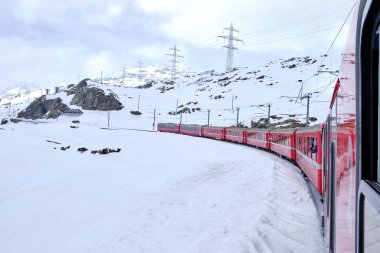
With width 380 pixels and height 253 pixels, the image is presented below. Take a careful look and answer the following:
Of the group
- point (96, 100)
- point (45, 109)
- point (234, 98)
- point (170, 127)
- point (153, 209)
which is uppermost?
point (234, 98)

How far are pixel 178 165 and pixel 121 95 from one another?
372ft

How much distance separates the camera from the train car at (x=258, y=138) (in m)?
29.2

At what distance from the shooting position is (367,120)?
1.85 meters

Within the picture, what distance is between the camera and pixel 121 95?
130 metres

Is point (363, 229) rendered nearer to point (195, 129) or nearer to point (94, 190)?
point (94, 190)

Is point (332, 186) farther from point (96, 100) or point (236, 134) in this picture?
point (96, 100)

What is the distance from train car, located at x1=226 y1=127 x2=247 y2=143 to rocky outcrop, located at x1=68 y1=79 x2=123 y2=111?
260ft

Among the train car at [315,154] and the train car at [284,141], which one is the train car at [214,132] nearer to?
the train car at [284,141]

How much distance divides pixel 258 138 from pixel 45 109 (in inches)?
4631

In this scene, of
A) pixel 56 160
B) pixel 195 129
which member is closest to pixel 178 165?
pixel 56 160

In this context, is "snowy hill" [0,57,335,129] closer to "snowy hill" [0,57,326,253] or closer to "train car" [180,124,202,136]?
"train car" [180,124,202,136]

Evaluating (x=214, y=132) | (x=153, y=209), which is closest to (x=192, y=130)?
(x=214, y=132)

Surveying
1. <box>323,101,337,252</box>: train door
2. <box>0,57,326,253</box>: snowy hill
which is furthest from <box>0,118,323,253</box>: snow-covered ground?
<box>323,101,337,252</box>: train door

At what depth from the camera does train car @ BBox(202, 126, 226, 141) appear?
43281mm
